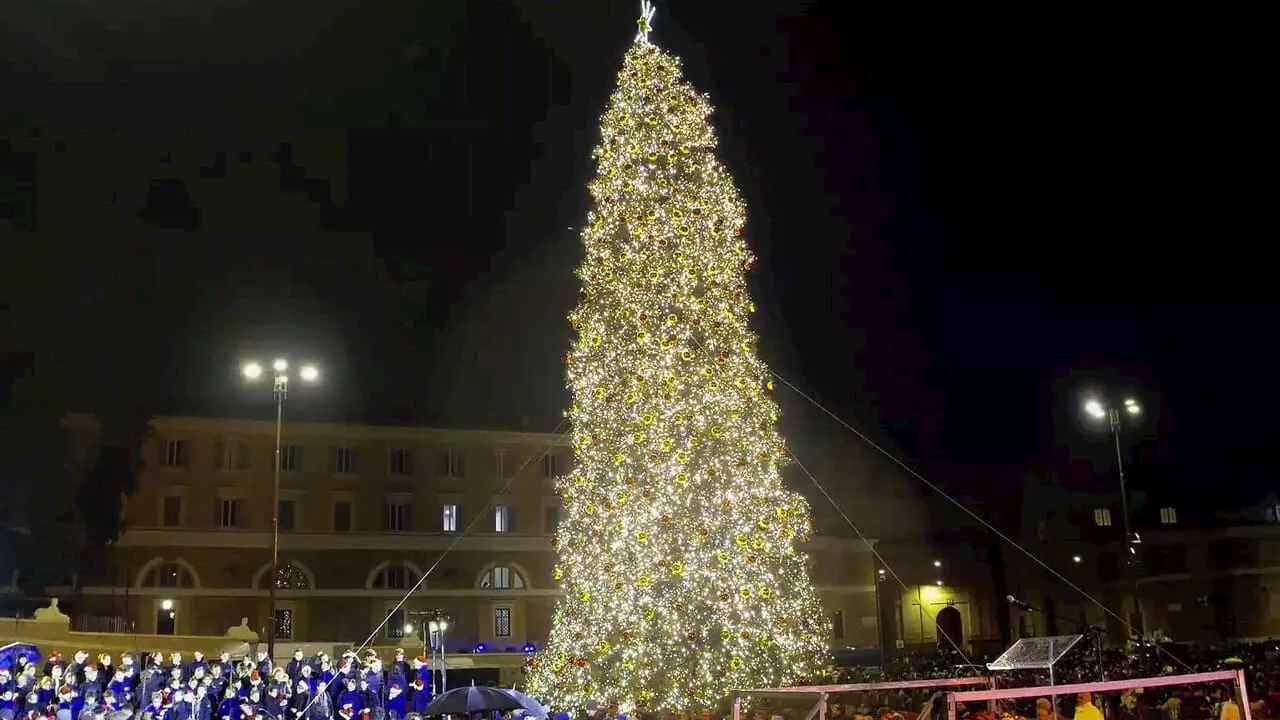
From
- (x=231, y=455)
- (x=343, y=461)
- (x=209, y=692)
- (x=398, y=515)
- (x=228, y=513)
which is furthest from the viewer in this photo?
(x=398, y=515)

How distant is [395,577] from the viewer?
169 feet

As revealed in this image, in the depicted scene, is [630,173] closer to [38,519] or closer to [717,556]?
[717,556]

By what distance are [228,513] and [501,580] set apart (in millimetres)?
13213

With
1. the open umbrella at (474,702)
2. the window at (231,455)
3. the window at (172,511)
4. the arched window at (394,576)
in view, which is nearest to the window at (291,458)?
the window at (231,455)

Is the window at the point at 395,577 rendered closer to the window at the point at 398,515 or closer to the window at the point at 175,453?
the window at the point at 398,515

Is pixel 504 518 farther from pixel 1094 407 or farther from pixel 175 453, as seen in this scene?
pixel 1094 407

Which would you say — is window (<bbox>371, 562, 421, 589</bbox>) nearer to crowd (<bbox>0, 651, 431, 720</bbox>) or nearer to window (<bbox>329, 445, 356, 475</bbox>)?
window (<bbox>329, 445, 356, 475</bbox>)

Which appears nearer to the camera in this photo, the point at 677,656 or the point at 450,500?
the point at 677,656

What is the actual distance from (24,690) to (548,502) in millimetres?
37831

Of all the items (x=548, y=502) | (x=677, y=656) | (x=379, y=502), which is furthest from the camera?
(x=548, y=502)

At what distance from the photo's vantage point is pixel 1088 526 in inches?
2611

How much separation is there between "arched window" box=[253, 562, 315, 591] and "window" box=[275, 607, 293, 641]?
3.27 feet

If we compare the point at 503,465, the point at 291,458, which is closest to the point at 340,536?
the point at 291,458

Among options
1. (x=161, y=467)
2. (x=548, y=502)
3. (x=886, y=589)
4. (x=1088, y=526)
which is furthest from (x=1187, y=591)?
(x=161, y=467)
